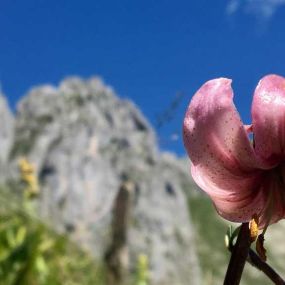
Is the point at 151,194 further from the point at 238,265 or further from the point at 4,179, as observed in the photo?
the point at 238,265

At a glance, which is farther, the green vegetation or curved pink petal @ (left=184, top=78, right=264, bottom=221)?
the green vegetation

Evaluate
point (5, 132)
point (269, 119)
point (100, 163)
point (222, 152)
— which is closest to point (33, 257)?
point (222, 152)

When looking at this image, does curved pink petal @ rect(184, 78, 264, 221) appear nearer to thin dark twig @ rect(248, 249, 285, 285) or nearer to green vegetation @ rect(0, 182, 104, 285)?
thin dark twig @ rect(248, 249, 285, 285)

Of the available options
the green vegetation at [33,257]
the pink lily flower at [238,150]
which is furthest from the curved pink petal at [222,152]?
the green vegetation at [33,257]

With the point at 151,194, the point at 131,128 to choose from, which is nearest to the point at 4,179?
the point at 151,194

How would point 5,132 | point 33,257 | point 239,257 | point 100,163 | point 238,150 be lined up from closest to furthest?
point 239,257 → point 238,150 → point 33,257 → point 5,132 → point 100,163

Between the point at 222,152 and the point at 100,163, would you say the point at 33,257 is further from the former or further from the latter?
the point at 100,163

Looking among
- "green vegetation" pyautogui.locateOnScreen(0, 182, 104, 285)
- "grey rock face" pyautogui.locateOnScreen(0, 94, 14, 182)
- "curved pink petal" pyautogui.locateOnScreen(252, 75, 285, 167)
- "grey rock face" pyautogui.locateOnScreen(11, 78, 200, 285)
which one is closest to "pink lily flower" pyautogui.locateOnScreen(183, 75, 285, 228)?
"curved pink petal" pyautogui.locateOnScreen(252, 75, 285, 167)
